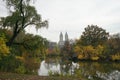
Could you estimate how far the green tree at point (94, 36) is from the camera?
86.7 metres

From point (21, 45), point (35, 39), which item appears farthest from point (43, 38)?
point (21, 45)

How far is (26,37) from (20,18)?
2.69 m

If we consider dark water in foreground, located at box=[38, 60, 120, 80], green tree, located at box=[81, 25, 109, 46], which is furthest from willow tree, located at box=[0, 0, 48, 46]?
green tree, located at box=[81, 25, 109, 46]

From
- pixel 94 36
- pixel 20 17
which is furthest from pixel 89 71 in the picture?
pixel 94 36

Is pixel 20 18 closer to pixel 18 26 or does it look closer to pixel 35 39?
pixel 18 26

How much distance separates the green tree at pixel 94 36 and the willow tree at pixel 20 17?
2366 inches

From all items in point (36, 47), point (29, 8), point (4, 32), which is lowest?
point (36, 47)

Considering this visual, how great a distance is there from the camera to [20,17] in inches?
1032

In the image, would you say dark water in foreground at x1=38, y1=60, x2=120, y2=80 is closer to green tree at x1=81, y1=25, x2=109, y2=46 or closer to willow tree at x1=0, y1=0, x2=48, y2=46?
willow tree at x1=0, y1=0, x2=48, y2=46

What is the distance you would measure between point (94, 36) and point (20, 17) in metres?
63.3

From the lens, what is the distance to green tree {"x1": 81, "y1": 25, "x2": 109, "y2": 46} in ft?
284

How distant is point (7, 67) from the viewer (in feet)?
91.7

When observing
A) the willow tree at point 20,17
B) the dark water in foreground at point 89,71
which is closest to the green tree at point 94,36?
the dark water in foreground at point 89,71

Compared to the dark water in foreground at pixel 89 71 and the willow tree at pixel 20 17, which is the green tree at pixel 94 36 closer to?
the dark water in foreground at pixel 89 71
